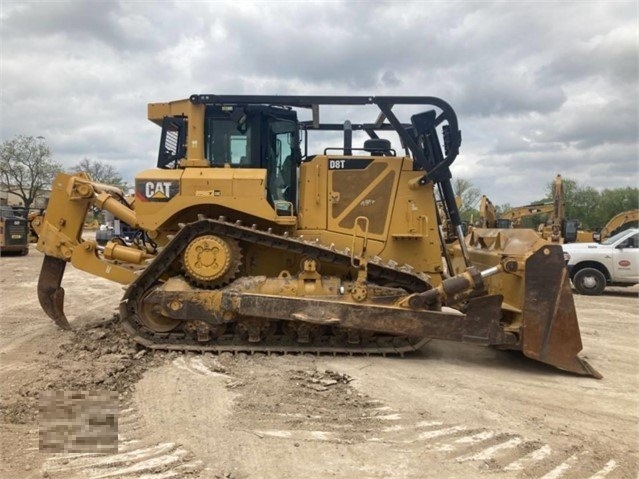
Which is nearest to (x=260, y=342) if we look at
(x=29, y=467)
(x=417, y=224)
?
(x=417, y=224)

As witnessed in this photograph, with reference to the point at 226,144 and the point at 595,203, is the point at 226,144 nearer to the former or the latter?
the point at 226,144

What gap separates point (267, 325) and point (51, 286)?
10.6ft

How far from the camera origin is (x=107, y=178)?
62.0 meters

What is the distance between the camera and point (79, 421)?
13.4 feet

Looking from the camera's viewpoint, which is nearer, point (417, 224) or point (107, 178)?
point (417, 224)

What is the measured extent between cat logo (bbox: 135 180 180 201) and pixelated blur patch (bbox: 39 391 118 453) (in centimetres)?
251

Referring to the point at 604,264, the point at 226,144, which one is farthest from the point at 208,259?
the point at 604,264

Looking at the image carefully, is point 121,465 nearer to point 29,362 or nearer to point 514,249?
point 29,362

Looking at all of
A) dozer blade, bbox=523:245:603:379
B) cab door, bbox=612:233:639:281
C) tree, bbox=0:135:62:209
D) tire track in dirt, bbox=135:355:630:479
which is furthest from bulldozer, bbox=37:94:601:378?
tree, bbox=0:135:62:209

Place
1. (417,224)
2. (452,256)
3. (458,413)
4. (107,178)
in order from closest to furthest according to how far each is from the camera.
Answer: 1. (458,413)
2. (417,224)
3. (452,256)
4. (107,178)

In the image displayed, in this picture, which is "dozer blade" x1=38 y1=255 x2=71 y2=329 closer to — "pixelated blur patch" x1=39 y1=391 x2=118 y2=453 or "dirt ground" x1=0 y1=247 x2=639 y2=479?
"dirt ground" x1=0 y1=247 x2=639 y2=479

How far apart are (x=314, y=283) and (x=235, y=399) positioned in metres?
1.93

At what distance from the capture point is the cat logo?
21.2 feet

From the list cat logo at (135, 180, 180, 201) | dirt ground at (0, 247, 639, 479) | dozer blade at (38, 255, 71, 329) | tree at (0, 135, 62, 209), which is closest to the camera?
dirt ground at (0, 247, 639, 479)
